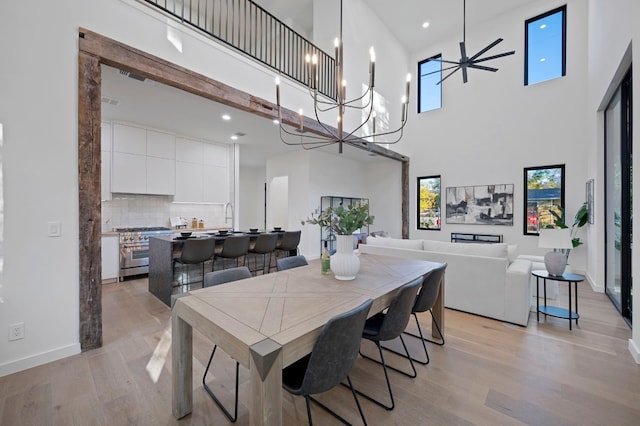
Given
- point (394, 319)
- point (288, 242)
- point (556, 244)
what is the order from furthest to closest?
point (288, 242), point (556, 244), point (394, 319)

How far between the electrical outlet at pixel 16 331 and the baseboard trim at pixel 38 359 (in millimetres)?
177

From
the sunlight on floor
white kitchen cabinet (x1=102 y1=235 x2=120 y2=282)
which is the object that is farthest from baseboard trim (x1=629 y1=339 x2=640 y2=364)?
white kitchen cabinet (x1=102 y1=235 x2=120 y2=282)

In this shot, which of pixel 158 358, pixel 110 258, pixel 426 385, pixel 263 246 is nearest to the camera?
pixel 426 385

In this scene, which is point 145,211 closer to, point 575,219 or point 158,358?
point 158,358

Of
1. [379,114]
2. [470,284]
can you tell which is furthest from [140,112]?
[470,284]

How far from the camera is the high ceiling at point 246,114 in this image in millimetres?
3719

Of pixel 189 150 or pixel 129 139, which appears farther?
pixel 189 150

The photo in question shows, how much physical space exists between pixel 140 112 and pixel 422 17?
6.60 meters

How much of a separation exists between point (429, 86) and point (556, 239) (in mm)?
6162

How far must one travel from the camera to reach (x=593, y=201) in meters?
4.52

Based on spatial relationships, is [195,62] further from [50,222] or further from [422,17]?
[422,17]

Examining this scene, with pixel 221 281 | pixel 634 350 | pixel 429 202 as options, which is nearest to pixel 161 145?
pixel 221 281

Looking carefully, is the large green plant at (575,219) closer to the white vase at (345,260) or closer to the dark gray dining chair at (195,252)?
the white vase at (345,260)

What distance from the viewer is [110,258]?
178 inches
